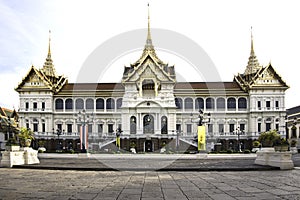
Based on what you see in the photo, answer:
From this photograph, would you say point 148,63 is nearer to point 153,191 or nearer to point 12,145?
point 12,145

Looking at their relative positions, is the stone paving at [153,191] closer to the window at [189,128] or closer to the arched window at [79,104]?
the window at [189,128]

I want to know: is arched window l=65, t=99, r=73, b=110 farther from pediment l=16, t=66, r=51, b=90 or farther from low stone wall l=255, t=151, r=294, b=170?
low stone wall l=255, t=151, r=294, b=170

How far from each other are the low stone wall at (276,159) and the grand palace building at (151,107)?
126ft

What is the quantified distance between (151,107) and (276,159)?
41.5 m

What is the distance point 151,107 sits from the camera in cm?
5912

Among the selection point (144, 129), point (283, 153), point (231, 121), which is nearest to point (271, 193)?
point (283, 153)

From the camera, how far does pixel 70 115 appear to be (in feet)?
210

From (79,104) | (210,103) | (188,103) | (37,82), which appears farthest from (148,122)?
(37,82)

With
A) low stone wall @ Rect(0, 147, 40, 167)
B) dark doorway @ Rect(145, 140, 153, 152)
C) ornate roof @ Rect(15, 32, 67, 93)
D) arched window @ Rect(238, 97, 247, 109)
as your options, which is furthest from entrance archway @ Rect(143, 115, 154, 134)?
low stone wall @ Rect(0, 147, 40, 167)

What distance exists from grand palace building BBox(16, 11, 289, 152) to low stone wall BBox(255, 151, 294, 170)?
1508 inches

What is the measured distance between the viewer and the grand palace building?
195 ft

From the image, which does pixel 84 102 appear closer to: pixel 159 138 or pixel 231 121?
pixel 159 138

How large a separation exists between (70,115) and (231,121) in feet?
94.7

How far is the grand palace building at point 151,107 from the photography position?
5947 centimetres
